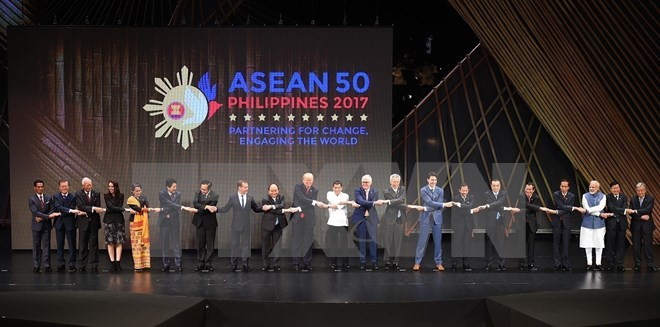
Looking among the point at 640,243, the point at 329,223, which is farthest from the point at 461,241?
the point at 640,243

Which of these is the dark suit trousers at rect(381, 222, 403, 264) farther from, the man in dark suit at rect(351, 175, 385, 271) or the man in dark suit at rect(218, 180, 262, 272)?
the man in dark suit at rect(218, 180, 262, 272)

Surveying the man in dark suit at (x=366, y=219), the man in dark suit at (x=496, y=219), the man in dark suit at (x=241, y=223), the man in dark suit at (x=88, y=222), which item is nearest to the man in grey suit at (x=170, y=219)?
the man in dark suit at (x=241, y=223)

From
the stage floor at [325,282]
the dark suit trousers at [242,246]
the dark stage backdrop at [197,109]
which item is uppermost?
the dark stage backdrop at [197,109]

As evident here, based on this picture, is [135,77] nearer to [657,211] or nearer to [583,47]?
[583,47]

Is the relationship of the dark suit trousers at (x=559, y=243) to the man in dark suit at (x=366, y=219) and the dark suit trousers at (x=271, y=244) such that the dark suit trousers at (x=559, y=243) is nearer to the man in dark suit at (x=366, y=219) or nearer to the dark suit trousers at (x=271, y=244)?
the man in dark suit at (x=366, y=219)

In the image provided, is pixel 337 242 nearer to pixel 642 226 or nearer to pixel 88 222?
pixel 88 222

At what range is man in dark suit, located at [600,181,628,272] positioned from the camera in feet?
27.6

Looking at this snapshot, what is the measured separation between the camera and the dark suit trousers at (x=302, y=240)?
8.41 m

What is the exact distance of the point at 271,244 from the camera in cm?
839

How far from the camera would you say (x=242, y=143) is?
9.66 metres

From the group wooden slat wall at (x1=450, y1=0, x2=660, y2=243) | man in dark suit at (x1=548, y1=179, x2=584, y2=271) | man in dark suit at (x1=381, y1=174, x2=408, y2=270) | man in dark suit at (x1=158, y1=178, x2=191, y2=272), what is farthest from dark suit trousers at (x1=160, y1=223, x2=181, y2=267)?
wooden slat wall at (x1=450, y1=0, x2=660, y2=243)

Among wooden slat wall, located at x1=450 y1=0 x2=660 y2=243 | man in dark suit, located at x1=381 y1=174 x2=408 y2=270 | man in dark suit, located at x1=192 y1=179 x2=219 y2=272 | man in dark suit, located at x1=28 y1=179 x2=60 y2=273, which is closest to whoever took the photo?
man in dark suit, located at x1=28 y1=179 x2=60 y2=273

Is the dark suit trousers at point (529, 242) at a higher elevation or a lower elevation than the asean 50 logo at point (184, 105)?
lower

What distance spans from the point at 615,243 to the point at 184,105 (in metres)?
5.66
